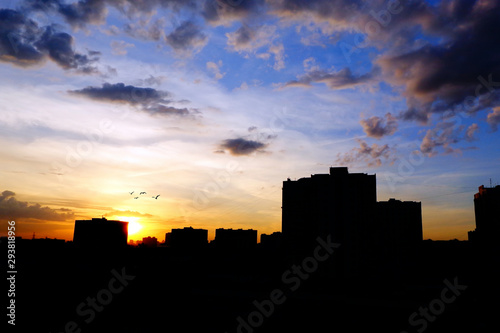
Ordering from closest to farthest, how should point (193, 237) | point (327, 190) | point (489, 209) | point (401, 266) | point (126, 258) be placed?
point (327, 190)
point (401, 266)
point (126, 258)
point (489, 209)
point (193, 237)

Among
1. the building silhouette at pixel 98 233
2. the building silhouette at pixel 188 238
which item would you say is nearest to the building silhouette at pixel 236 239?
the building silhouette at pixel 188 238

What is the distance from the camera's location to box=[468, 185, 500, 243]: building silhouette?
369 ft

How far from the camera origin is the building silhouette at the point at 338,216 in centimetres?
6469

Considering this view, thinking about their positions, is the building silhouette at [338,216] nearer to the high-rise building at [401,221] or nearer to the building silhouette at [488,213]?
the high-rise building at [401,221]

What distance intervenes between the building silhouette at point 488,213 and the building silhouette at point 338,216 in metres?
67.0

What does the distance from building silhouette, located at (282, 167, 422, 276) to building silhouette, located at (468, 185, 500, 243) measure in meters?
67.0

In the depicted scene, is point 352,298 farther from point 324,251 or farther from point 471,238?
point 471,238

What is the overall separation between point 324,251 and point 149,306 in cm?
3186

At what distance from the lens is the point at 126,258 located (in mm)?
96625

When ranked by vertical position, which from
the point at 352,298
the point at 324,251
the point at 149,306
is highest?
the point at 324,251

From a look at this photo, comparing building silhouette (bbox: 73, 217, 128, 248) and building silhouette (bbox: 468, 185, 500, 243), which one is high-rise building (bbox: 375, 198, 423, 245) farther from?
building silhouette (bbox: 73, 217, 128, 248)

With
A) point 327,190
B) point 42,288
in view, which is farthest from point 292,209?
point 42,288

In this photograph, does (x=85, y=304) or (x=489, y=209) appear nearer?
(x=85, y=304)

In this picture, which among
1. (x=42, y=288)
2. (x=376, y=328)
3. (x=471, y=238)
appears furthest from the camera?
(x=471, y=238)
